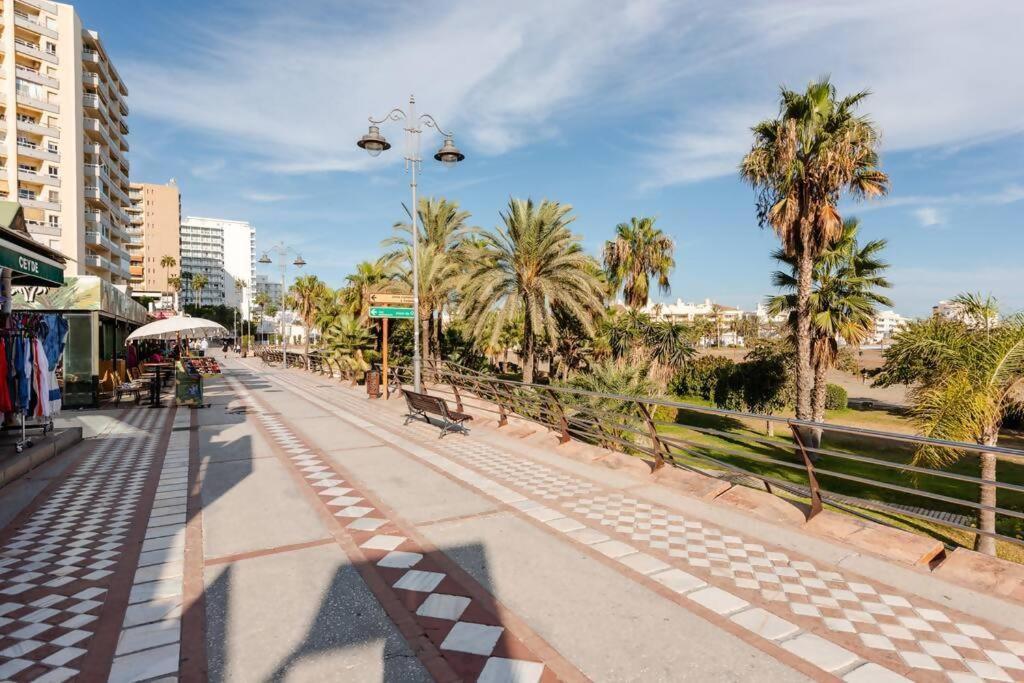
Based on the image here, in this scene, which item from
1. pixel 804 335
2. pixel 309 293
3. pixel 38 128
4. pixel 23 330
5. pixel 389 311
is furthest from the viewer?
pixel 309 293

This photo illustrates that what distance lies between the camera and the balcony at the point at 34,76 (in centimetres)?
4803

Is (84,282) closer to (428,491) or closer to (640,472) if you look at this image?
(428,491)

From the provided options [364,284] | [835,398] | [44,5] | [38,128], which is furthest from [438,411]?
[44,5]

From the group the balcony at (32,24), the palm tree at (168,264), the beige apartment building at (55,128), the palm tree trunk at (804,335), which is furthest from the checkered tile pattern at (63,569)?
the palm tree at (168,264)

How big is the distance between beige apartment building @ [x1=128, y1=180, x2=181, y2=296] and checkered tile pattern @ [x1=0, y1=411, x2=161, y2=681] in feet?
386

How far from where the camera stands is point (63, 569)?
472 centimetres

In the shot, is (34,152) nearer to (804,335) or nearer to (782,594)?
(804,335)

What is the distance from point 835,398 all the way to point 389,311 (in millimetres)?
31985

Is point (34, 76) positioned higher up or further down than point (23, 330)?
higher up

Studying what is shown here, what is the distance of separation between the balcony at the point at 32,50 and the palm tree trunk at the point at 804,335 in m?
65.6

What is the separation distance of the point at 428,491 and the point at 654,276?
28499 millimetres

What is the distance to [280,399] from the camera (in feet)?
62.3

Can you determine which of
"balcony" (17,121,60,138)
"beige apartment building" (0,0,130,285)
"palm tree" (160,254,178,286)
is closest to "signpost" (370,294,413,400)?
"beige apartment building" (0,0,130,285)

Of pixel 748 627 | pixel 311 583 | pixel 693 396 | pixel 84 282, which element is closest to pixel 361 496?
pixel 311 583
